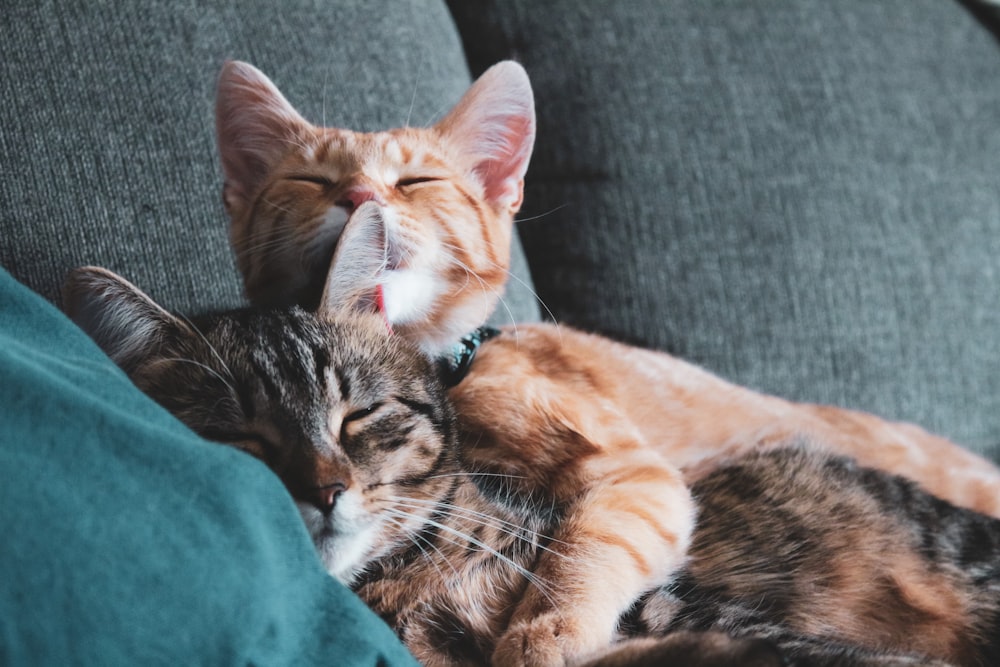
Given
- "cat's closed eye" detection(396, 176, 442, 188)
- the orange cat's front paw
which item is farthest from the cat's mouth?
the orange cat's front paw

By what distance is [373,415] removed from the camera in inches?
32.4

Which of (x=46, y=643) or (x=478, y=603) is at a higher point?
(x=46, y=643)

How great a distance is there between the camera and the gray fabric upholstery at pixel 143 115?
3.21ft

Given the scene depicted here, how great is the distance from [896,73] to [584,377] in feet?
3.44

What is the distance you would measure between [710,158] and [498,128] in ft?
1.78

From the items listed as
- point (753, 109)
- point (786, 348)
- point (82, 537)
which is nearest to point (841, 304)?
point (786, 348)

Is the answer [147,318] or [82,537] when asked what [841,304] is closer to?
[147,318]

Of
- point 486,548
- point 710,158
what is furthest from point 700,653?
point 710,158

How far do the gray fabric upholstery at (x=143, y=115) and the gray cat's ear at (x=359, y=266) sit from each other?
28cm

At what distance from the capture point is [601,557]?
0.81 metres

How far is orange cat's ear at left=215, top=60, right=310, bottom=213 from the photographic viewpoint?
1.03 meters

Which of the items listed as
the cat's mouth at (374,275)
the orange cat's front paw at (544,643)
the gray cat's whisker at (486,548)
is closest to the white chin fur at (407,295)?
the cat's mouth at (374,275)

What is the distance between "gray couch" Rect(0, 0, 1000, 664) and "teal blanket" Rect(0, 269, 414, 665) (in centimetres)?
54

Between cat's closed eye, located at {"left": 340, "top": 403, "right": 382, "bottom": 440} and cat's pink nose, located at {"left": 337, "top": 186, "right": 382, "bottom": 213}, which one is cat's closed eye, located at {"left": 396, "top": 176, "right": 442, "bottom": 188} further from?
cat's closed eye, located at {"left": 340, "top": 403, "right": 382, "bottom": 440}
